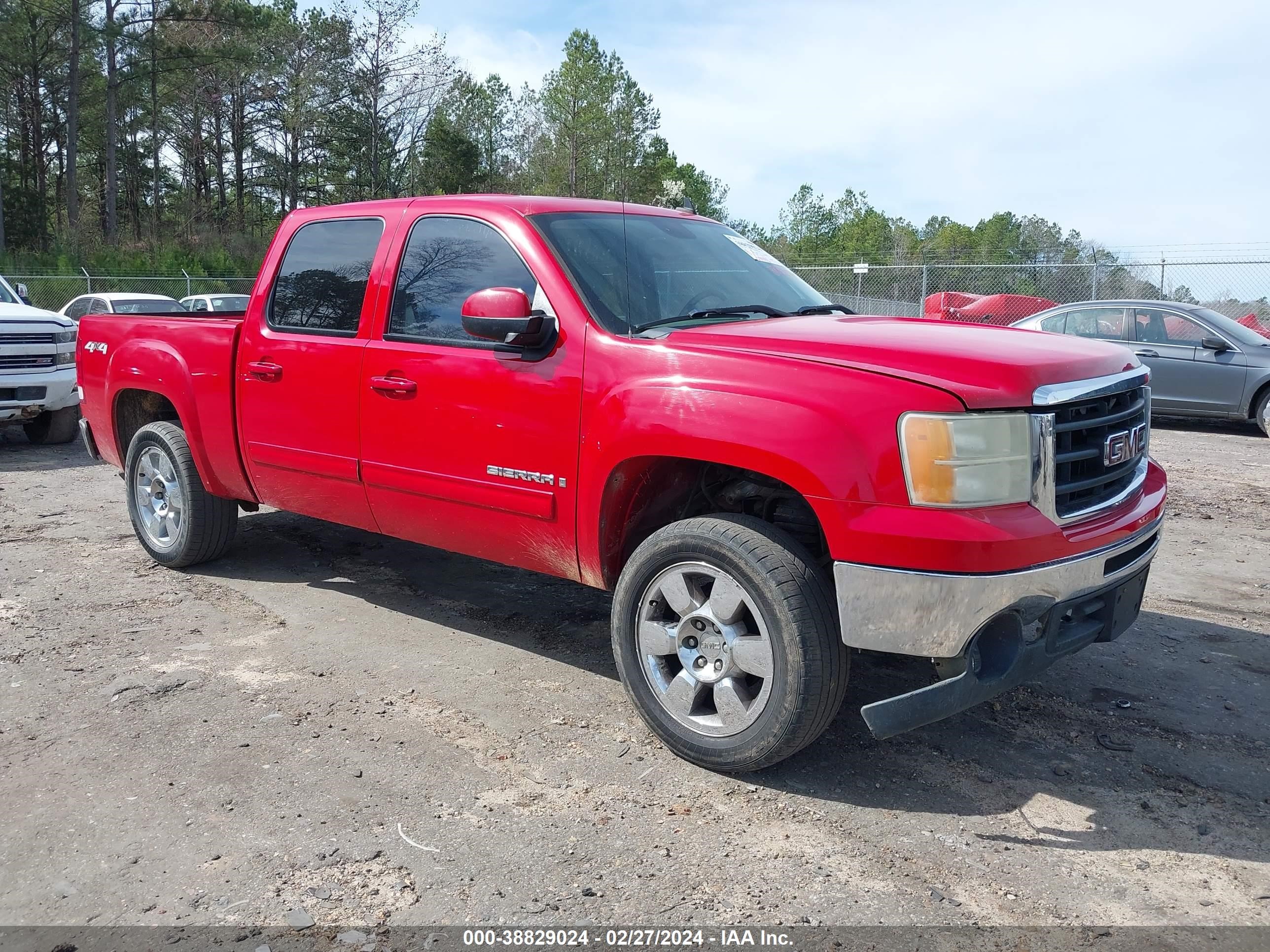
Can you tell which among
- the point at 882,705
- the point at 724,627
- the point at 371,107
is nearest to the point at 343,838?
the point at 724,627

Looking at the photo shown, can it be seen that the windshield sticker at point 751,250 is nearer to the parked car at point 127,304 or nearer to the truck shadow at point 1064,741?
the truck shadow at point 1064,741

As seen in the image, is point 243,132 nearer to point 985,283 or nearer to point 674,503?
point 985,283

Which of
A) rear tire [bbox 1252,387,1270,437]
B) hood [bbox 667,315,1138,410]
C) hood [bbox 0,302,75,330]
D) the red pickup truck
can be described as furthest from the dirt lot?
rear tire [bbox 1252,387,1270,437]

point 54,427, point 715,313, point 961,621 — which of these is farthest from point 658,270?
point 54,427

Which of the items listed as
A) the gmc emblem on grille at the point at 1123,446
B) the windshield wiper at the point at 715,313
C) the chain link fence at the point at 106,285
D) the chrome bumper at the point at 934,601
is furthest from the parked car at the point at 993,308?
the chain link fence at the point at 106,285

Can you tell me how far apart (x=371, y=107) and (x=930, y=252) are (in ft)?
76.6

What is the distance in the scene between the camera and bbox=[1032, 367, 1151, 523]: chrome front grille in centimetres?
311

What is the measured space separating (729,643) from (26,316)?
9.61 metres

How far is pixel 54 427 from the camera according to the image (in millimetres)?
10828

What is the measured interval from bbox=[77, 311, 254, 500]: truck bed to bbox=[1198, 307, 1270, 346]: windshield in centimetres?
1053

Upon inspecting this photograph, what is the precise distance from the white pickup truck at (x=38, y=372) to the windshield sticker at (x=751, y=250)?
7.53m

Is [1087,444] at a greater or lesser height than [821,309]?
lesser

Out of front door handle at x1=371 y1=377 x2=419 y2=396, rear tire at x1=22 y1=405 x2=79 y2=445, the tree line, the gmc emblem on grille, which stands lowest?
rear tire at x1=22 y1=405 x2=79 y2=445

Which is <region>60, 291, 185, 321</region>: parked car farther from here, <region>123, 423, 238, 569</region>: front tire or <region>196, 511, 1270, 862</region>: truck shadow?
<region>196, 511, 1270, 862</region>: truck shadow
